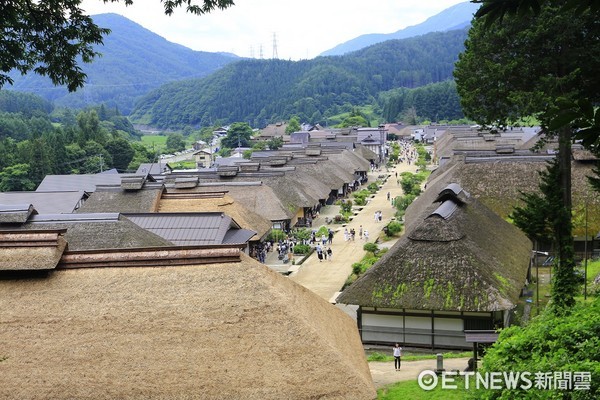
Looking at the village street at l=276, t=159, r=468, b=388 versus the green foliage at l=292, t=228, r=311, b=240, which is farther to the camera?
the green foliage at l=292, t=228, r=311, b=240

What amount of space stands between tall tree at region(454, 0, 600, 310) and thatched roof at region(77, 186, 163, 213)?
20.0 meters

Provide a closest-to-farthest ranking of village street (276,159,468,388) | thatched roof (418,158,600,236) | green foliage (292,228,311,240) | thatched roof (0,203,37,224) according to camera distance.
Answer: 1. village street (276,159,468,388)
2. thatched roof (0,203,37,224)
3. thatched roof (418,158,600,236)
4. green foliage (292,228,311,240)

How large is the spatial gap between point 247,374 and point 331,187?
45.4 meters

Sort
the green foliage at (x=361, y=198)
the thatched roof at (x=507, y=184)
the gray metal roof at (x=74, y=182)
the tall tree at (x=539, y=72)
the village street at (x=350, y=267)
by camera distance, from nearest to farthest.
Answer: the village street at (x=350, y=267), the tall tree at (x=539, y=72), the thatched roof at (x=507, y=184), the gray metal roof at (x=74, y=182), the green foliage at (x=361, y=198)

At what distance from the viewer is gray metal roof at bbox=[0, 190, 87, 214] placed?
43.7m

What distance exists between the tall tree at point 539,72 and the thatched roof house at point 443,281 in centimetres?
197

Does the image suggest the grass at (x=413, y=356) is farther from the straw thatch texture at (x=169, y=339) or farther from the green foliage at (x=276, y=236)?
the green foliage at (x=276, y=236)

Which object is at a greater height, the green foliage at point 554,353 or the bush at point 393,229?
the green foliage at point 554,353

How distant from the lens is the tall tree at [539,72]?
19156 mm

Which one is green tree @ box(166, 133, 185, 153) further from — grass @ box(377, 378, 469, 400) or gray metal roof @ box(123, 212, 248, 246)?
grass @ box(377, 378, 469, 400)

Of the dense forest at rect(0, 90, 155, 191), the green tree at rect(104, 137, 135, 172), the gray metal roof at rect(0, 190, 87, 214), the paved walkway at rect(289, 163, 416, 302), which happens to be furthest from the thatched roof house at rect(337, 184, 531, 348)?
the green tree at rect(104, 137, 135, 172)

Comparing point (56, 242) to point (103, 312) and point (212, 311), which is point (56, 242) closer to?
point (103, 312)

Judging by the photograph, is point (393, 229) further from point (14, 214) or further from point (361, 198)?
point (14, 214)

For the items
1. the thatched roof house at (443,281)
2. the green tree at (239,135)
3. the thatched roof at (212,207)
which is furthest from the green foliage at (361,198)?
the green tree at (239,135)
